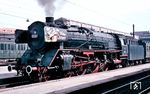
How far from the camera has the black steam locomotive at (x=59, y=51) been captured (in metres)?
16.1

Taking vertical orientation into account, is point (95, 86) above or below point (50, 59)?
below

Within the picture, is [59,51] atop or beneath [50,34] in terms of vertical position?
beneath

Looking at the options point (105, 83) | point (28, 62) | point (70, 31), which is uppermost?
point (70, 31)

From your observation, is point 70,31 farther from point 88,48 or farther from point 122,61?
point 122,61

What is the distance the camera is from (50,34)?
54.8ft

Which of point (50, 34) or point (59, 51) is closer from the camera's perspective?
point (50, 34)

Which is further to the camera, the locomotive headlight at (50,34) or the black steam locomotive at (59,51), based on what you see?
the locomotive headlight at (50,34)

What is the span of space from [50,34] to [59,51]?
1.29 meters

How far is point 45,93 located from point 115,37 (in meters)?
16.8

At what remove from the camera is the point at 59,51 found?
17.2 m

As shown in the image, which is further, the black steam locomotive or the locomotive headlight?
the locomotive headlight

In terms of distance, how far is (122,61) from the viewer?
28.6 m

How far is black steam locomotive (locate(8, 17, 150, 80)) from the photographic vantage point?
1612 cm

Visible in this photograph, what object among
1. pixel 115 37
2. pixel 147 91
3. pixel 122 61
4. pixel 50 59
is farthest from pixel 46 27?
pixel 122 61
